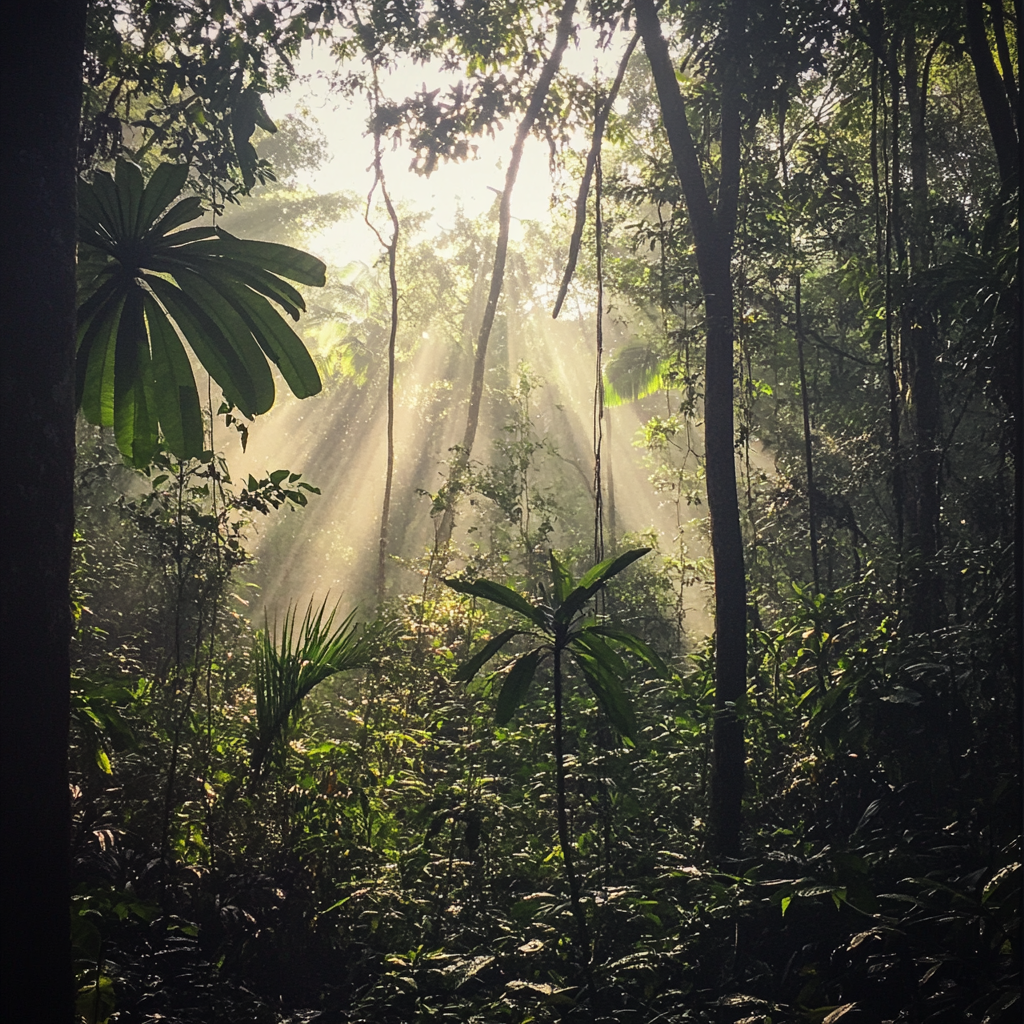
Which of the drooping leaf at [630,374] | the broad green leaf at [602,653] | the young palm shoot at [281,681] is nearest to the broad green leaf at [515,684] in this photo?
the broad green leaf at [602,653]

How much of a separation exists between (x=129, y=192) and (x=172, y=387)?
27.5 inches

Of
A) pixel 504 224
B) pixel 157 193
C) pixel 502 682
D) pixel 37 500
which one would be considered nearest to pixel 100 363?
pixel 157 193

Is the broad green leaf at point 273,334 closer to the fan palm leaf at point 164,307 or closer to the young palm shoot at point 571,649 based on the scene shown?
the fan palm leaf at point 164,307

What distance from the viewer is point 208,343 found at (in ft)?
9.14

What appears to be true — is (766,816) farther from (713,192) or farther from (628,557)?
(713,192)

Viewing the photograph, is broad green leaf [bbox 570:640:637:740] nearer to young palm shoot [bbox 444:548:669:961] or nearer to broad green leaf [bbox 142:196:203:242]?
young palm shoot [bbox 444:548:669:961]

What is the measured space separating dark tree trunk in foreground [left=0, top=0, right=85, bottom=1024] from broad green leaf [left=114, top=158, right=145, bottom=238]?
965mm

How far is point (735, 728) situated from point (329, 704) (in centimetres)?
437

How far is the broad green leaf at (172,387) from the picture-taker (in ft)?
9.05

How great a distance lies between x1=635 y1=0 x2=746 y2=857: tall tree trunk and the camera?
3.82m

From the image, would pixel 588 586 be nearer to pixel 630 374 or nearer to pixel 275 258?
pixel 275 258

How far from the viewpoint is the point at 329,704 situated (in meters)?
7.00

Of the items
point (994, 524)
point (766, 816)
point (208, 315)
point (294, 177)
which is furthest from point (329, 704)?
point (294, 177)

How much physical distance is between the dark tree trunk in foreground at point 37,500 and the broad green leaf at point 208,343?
1.01 m
